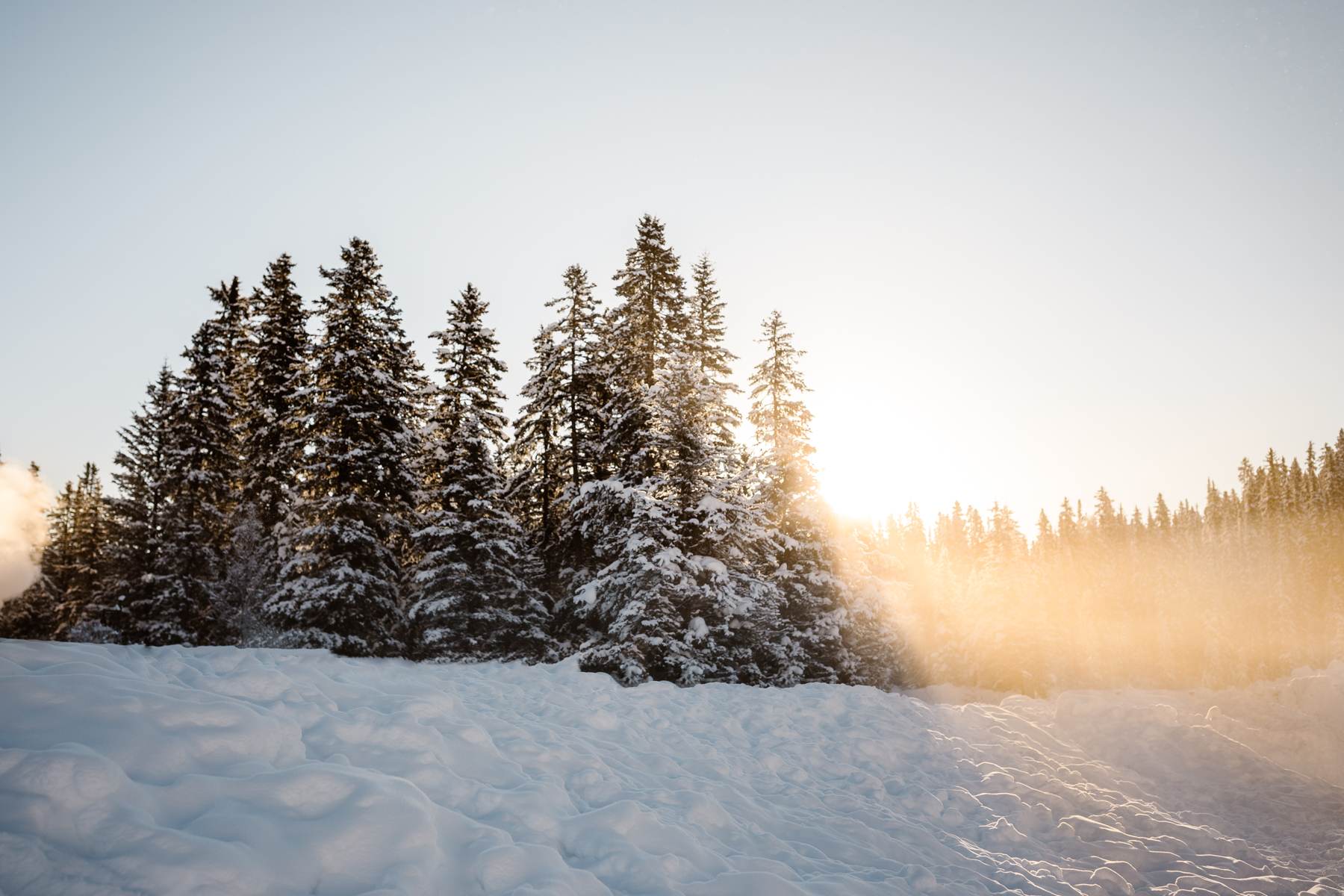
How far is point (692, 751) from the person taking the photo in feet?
30.3

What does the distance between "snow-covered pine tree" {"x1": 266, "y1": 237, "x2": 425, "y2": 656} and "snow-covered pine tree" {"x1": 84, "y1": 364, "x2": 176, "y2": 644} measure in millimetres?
6154

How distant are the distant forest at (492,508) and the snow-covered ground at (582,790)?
4676 millimetres

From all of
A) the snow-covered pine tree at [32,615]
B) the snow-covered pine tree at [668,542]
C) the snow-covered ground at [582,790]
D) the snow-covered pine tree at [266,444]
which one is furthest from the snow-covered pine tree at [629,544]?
the snow-covered pine tree at [32,615]

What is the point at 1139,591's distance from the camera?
75375 millimetres

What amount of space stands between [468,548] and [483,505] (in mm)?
1356

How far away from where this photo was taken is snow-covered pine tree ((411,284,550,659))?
57.2 ft

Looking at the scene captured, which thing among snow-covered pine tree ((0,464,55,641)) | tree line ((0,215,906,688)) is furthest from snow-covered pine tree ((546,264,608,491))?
snow-covered pine tree ((0,464,55,641))

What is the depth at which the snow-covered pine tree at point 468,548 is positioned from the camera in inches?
686

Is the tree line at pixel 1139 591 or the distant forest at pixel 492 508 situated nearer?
the distant forest at pixel 492 508

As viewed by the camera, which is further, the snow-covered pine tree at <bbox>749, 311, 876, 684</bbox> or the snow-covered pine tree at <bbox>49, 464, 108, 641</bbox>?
the snow-covered pine tree at <bbox>49, 464, 108, 641</bbox>

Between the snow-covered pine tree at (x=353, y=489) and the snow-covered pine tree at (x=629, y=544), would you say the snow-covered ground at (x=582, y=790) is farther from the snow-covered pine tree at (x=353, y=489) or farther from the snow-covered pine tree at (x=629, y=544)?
the snow-covered pine tree at (x=353, y=489)

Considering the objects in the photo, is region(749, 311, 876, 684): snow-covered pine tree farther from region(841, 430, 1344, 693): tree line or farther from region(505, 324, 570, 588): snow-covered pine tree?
region(505, 324, 570, 588): snow-covered pine tree

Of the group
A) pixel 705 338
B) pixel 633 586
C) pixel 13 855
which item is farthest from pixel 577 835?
pixel 705 338

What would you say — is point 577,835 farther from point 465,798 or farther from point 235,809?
point 235,809
